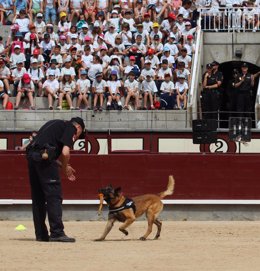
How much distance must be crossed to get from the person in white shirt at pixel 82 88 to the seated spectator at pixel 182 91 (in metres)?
1.97

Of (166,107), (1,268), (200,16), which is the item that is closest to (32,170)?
(1,268)

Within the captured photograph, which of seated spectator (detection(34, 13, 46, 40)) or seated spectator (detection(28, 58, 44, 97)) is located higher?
seated spectator (detection(34, 13, 46, 40))

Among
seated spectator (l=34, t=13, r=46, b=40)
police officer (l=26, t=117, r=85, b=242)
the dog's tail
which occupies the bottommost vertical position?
the dog's tail

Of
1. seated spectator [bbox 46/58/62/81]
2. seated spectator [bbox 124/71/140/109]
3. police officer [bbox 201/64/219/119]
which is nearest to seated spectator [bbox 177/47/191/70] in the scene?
police officer [bbox 201/64/219/119]

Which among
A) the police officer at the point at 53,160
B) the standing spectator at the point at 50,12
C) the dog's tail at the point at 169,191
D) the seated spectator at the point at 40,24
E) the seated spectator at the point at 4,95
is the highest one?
the standing spectator at the point at 50,12

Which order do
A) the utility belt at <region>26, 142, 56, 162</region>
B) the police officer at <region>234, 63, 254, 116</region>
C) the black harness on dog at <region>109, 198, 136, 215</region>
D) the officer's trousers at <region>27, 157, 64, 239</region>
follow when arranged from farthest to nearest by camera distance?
the police officer at <region>234, 63, 254, 116</region> → the black harness on dog at <region>109, 198, 136, 215</region> → the officer's trousers at <region>27, 157, 64, 239</region> → the utility belt at <region>26, 142, 56, 162</region>

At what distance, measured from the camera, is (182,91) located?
80.9ft

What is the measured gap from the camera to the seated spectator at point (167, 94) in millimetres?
24344

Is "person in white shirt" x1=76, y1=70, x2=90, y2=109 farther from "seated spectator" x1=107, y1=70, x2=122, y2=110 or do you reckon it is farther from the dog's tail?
Result: the dog's tail

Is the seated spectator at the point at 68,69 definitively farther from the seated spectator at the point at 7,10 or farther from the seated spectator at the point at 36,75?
the seated spectator at the point at 7,10

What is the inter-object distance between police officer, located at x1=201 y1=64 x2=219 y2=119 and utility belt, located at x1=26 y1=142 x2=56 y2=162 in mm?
10634

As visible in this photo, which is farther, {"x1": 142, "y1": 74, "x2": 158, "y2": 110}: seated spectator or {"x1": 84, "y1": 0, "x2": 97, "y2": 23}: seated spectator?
{"x1": 84, "y1": 0, "x2": 97, "y2": 23}: seated spectator

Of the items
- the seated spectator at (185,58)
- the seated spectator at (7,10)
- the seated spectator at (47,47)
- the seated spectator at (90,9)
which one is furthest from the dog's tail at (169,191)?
the seated spectator at (7,10)

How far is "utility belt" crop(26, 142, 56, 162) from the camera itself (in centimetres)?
1424
